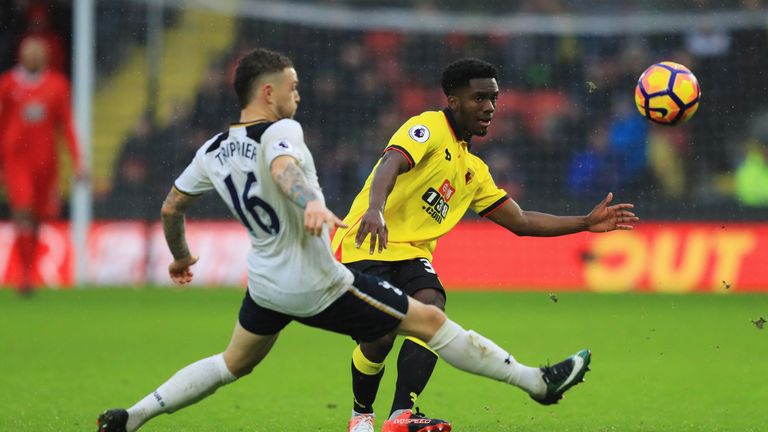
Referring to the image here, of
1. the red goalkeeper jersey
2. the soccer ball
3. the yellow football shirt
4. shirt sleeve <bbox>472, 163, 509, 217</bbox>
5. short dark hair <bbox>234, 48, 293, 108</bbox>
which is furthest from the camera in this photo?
the red goalkeeper jersey

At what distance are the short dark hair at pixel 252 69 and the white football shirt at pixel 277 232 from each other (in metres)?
0.17

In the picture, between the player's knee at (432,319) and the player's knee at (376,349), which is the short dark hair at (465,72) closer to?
the player's knee at (376,349)

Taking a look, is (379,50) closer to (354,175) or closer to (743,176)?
(354,175)

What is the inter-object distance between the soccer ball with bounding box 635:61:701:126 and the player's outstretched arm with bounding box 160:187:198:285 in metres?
2.89

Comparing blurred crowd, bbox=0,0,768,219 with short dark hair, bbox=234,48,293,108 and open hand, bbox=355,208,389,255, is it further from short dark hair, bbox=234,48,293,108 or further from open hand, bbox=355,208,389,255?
short dark hair, bbox=234,48,293,108

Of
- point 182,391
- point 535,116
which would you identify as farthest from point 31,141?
point 182,391

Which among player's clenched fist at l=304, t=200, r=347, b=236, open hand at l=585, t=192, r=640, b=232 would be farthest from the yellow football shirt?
player's clenched fist at l=304, t=200, r=347, b=236

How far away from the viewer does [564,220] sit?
688cm

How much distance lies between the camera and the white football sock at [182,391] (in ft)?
Answer: 18.2

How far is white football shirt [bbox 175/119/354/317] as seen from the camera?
5.25 metres

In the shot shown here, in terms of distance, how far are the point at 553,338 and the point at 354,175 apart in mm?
6832

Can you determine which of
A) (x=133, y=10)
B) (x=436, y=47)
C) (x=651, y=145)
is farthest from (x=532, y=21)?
(x=133, y=10)

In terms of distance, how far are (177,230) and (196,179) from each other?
0.40 metres

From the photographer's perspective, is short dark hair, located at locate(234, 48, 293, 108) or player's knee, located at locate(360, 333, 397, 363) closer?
short dark hair, located at locate(234, 48, 293, 108)
